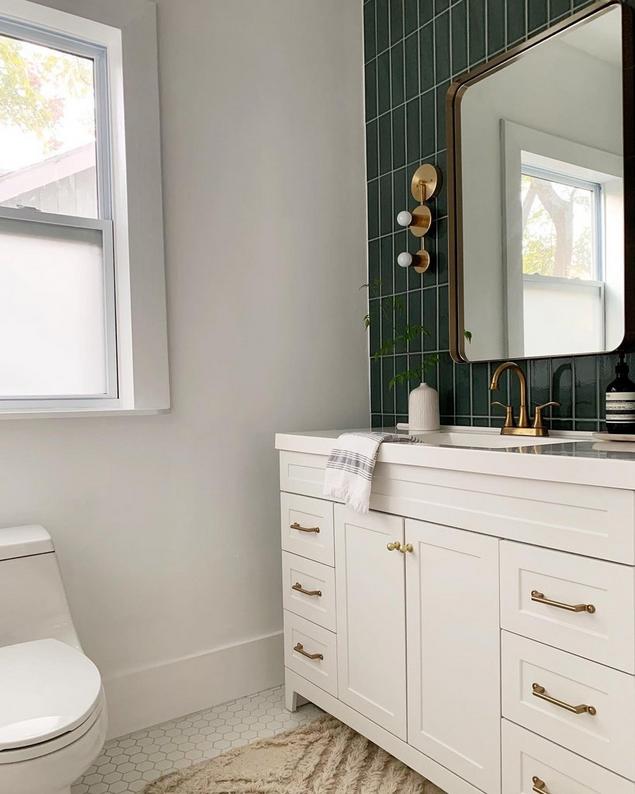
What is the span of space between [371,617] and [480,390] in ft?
2.61

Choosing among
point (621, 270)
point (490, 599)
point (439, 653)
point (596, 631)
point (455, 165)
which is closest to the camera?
point (596, 631)

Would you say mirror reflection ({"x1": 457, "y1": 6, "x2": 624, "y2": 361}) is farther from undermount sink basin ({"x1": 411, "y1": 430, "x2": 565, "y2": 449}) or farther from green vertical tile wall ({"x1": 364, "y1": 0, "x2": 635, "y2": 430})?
undermount sink basin ({"x1": 411, "y1": 430, "x2": 565, "y2": 449})

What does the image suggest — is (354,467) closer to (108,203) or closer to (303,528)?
(303,528)

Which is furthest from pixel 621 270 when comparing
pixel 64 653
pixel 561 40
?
pixel 64 653

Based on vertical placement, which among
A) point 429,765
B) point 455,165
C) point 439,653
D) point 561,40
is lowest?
point 429,765

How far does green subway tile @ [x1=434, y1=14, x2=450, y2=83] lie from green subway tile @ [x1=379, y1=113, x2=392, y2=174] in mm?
275

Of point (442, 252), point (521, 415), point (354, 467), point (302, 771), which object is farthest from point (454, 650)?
point (442, 252)

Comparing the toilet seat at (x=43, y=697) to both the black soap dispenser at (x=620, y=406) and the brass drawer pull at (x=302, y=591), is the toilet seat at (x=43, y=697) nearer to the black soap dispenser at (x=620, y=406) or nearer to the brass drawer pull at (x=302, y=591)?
the brass drawer pull at (x=302, y=591)

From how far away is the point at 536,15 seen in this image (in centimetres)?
192

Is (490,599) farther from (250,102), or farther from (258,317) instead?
(250,102)

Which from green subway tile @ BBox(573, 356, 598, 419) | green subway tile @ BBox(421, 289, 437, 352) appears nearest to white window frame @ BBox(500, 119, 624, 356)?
green subway tile @ BBox(573, 356, 598, 419)

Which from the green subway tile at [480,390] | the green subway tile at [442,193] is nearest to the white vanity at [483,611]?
the green subway tile at [480,390]

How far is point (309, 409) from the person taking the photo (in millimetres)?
2482

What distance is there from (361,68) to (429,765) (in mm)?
2394
